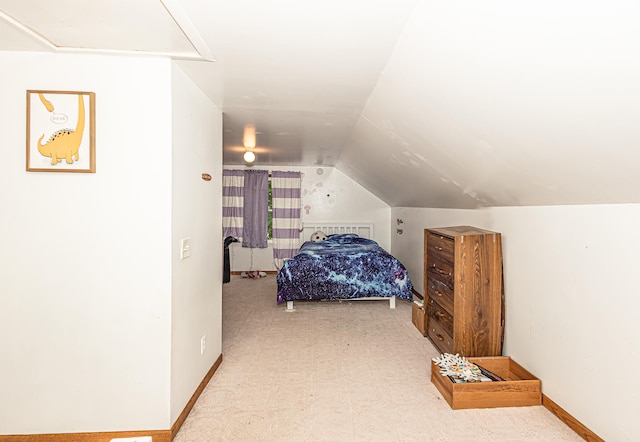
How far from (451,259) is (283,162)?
12.3ft

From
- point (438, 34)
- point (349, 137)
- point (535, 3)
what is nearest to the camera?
point (535, 3)

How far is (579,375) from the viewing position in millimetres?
1846

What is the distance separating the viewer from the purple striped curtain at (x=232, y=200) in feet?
19.5

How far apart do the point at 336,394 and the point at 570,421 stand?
1403mm

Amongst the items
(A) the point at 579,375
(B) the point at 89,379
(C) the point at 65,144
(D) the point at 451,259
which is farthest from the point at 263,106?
(A) the point at 579,375

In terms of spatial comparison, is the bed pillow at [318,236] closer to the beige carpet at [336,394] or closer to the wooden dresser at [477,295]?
the beige carpet at [336,394]

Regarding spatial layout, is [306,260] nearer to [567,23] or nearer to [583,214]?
[583,214]

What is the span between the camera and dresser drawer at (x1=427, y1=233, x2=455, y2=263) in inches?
104

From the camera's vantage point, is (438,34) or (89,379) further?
(89,379)

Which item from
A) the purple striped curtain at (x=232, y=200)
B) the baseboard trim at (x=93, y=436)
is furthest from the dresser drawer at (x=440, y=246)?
the purple striped curtain at (x=232, y=200)

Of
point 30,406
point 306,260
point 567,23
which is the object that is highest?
point 567,23

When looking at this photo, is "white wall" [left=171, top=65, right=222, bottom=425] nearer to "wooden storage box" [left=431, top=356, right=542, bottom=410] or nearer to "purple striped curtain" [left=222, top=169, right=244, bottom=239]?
"wooden storage box" [left=431, top=356, right=542, bottom=410]

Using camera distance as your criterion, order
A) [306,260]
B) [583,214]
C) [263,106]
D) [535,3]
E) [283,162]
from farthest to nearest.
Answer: [283,162] → [306,260] → [263,106] → [583,214] → [535,3]

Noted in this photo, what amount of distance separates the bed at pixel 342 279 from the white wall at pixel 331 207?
7.09 ft
